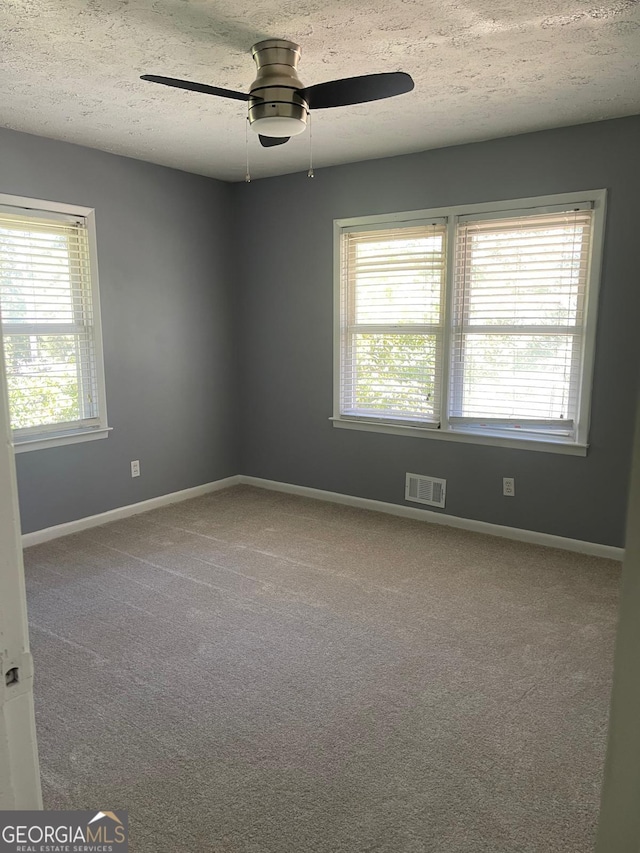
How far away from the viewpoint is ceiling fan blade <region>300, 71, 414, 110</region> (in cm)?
233

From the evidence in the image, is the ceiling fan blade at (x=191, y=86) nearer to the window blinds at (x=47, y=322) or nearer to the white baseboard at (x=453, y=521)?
the window blinds at (x=47, y=322)

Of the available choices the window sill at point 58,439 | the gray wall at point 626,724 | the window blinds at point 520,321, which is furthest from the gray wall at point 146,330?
the gray wall at point 626,724

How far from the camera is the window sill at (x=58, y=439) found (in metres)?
3.93

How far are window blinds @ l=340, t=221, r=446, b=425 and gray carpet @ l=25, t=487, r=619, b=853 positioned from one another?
1051 millimetres

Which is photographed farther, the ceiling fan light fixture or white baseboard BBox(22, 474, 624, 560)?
white baseboard BBox(22, 474, 624, 560)

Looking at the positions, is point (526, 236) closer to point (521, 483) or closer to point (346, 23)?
point (521, 483)

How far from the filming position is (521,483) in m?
4.09

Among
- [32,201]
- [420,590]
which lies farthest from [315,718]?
[32,201]

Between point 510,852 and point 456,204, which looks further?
point 456,204

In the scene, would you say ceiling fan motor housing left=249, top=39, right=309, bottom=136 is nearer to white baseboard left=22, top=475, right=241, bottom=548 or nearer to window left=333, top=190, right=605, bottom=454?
window left=333, top=190, right=605, bottom=454

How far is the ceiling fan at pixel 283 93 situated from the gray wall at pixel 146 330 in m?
1.90

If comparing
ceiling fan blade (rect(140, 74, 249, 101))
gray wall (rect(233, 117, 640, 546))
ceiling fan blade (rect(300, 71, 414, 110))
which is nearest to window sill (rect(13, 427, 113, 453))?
gray wall (rect(233, 117, 640, 546))

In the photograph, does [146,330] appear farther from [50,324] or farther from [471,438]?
[471,438]

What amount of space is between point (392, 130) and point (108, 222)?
203 centimetres
